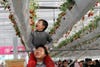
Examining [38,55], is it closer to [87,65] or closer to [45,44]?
[45,44]

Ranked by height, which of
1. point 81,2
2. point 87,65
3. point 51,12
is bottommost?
point 87,65

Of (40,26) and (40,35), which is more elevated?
(40,26)

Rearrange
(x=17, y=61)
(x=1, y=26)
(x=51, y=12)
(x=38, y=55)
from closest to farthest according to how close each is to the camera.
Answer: (x=38, y=55)
(x=17, y=61)
(x=51, y=12)
(x=1, y=26)

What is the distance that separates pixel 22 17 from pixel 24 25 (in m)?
0.43

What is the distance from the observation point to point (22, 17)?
627 cm

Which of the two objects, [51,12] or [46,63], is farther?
[51,12]

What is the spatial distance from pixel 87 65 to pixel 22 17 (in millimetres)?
9235

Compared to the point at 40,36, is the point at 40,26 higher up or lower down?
higher up

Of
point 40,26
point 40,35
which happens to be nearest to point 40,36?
point 40,35

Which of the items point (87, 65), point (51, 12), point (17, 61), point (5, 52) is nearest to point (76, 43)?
point (87, 65)

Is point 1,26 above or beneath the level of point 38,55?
above

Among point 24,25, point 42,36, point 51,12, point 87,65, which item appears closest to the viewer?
point 42,36

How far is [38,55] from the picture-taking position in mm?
5484

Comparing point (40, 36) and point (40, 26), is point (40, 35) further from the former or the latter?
point (40, 26)
